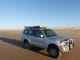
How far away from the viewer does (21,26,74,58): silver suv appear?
11.7 meters

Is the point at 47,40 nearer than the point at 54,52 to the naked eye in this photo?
No

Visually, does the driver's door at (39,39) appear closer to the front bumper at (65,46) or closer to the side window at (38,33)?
the side window at (38,33)

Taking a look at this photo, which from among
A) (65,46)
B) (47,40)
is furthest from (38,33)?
(65,46)

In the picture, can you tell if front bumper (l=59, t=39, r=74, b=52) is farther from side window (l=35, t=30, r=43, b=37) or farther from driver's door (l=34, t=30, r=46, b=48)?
side window (l=35, t=30, r=43, b=37)

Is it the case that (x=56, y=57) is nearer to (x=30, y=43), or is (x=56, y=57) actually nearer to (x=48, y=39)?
(x=48, y=39)

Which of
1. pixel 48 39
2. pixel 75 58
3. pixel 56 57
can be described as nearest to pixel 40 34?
pixel 48 39

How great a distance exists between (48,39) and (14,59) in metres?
2.85

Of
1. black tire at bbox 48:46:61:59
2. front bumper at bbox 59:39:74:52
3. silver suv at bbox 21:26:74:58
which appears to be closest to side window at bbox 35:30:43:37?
silver suv at bbox 21:26:74:58

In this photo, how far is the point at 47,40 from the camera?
12.6 m

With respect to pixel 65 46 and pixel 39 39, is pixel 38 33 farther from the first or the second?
pixel 65 46

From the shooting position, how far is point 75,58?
1138 cm

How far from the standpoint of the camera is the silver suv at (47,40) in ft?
38.4

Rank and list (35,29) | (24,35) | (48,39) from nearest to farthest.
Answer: (48,39) < (35,29) < (24,35)

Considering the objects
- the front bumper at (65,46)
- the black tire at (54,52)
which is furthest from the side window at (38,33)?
the front bumper at (65,46)
